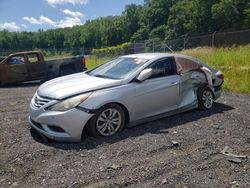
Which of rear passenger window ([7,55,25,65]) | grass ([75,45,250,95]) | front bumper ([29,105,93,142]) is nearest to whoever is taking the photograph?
front bumper ([29,105,93,142])

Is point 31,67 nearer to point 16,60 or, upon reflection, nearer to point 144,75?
point 16,60


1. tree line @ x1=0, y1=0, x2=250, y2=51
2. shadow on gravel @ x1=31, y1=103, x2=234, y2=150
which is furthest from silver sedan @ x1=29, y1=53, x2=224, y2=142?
tree line @ x1=0, y1=0, x2=250, y2=51

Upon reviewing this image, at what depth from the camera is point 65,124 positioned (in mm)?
5668

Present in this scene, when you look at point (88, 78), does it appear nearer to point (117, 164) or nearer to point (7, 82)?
point (117, 164)

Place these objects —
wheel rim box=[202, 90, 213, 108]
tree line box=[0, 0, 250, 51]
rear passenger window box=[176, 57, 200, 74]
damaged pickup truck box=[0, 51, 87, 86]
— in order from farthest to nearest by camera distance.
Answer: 1. tree line box=[0, 0, 250, 51]
2. damaged pickup truck box=[0, 51, 87, 86]
3. wheel rim box=[202, 90, 213, 108]
4. rear passenger window box=[176, 57, 200, 74]

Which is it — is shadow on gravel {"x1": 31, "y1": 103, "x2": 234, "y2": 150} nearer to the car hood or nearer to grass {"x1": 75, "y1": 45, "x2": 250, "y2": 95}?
the car hood

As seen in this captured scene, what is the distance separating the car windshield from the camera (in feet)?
22.4

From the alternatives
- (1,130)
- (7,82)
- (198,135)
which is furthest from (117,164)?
(7,82)

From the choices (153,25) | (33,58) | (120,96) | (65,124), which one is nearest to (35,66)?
(33,58)

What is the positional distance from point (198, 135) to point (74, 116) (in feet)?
7.34

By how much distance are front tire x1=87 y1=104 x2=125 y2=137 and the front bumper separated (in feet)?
0.60

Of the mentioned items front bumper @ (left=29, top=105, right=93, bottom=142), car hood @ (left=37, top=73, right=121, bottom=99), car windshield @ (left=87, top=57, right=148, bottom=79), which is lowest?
front bumper @ (left=29, top=105, right=93, bottom=142)

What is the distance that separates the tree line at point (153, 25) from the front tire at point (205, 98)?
5391 cm

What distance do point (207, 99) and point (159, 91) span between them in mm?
1713
